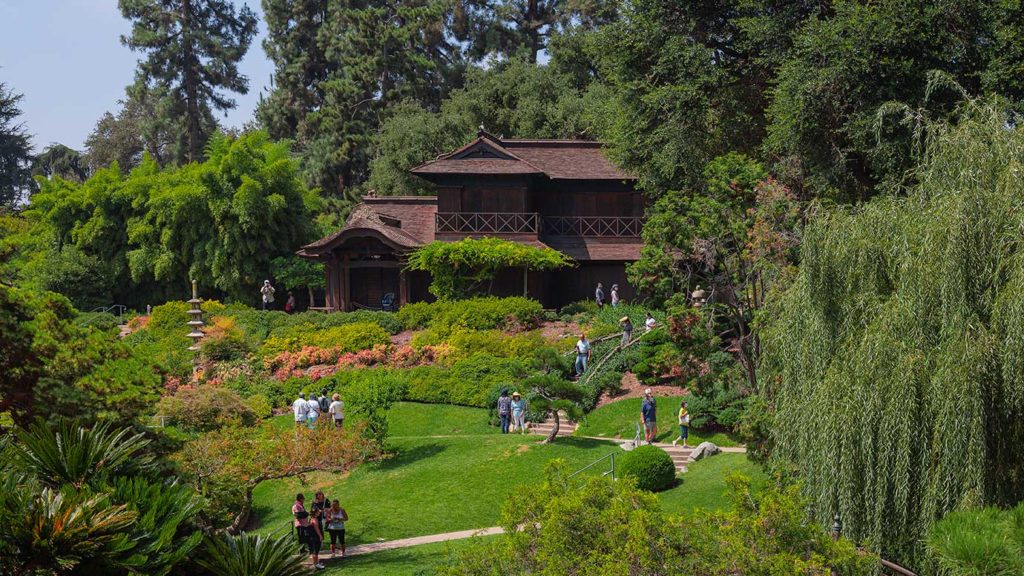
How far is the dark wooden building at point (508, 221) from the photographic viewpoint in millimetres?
39062

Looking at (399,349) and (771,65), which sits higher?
(771,65)

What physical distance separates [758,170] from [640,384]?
8.73m

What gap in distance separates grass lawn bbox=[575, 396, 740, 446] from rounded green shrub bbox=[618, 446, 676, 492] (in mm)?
3206

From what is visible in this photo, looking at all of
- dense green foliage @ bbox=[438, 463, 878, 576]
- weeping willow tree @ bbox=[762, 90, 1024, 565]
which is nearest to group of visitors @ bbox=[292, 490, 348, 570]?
dense green foliage @ bbox=[438, 463, 878, 576]

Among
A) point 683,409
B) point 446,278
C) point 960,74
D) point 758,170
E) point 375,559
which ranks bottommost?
point 375,559

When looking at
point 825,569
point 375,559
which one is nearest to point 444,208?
point 375,559

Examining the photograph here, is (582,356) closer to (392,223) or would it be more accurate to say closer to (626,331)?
(626,331)

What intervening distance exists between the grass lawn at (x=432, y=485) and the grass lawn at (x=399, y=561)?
3.88 ft

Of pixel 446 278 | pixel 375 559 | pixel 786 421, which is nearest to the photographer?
pixel 786 421

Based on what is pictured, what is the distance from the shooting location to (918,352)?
42.0 feet

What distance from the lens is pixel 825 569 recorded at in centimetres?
993

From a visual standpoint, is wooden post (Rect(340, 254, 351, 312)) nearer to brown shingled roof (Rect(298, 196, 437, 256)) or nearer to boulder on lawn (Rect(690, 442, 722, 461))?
brown shingled roof (Rect(298, 196, 437, 256))

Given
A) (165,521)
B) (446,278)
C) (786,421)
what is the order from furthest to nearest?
(446,278) → (786,421) → (165,521)

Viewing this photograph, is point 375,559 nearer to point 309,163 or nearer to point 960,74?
point 960,74
